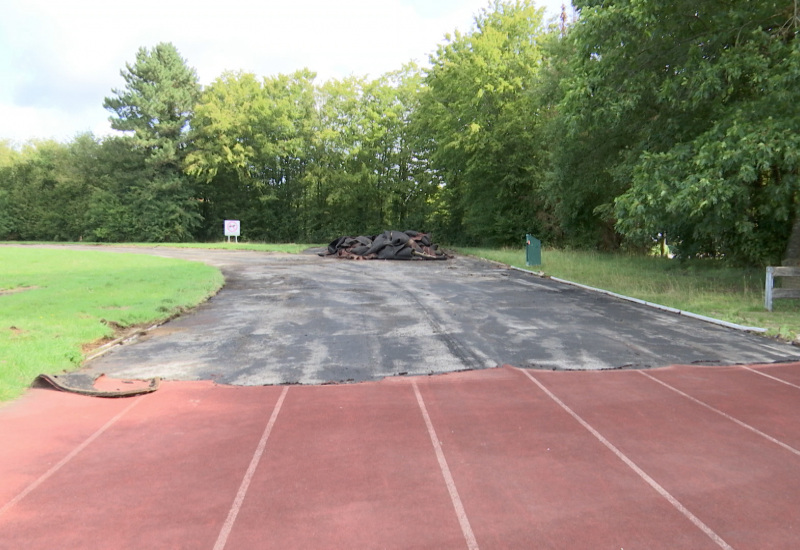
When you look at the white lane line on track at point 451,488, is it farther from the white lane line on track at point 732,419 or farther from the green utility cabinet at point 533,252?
the green utility cabinet at point 533,252

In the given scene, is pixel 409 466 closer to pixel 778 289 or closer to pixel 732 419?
pixel 732 419

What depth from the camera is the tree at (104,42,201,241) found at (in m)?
42.3

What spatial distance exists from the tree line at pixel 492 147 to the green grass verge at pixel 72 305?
34.1ft

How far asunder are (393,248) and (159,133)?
27837mm

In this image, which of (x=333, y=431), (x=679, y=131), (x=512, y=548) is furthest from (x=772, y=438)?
(x=679, y=131)

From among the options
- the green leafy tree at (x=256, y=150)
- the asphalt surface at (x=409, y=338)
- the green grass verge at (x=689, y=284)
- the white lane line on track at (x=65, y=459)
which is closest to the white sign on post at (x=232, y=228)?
the green leafy tree at (x=256, y=150)

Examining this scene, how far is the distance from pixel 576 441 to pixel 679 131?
12267 millimetres

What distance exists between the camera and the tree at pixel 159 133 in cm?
4230

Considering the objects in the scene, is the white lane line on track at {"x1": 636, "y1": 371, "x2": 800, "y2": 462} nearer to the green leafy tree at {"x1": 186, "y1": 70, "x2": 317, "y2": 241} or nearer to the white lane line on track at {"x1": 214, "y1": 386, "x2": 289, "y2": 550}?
the white lane line on track at {"x1": 214, "y1": 386, "x2": 289, "y2": 550}

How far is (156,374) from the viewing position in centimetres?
625

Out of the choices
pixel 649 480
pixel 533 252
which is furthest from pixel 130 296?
pixel 533 252

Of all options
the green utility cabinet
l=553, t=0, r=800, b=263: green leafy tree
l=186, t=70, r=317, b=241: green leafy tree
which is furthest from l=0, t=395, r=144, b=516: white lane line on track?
l=186, t=70, r=317, b=241: green leafy tree

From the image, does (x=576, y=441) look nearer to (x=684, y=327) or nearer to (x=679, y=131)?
(x=684, y=327)

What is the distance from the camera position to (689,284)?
14.4 meters
